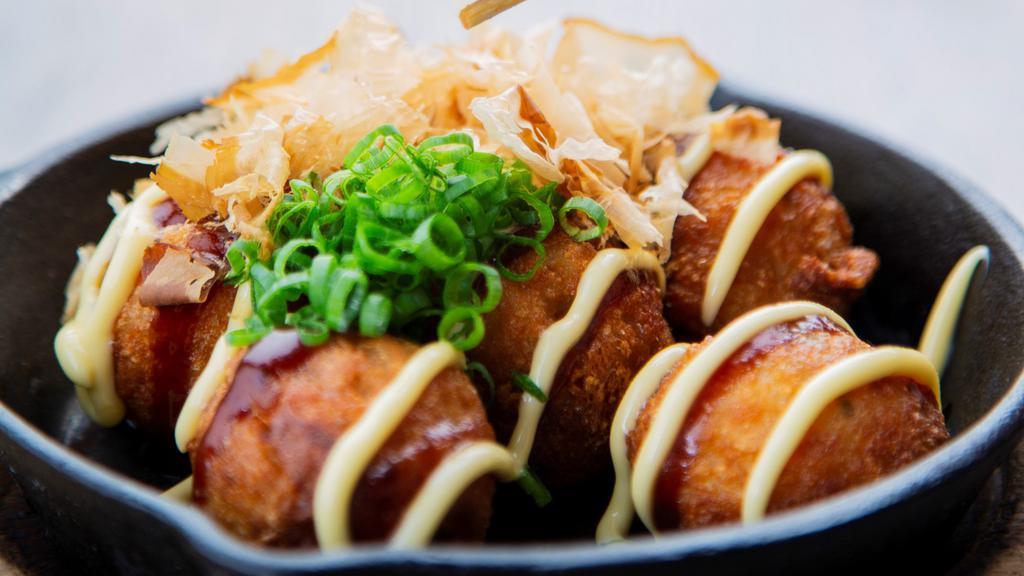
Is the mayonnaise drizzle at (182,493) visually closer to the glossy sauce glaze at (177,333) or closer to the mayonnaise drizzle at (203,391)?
the mayonnaise drizzle at (203,391)

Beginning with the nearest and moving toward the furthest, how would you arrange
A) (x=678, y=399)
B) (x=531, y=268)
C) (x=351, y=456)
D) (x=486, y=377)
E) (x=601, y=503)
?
1. (x=351, y=456)
2. (x=678, y=399)
3. (x=486, y=377)
4. (x=531, y=268)
5. (x=601, y=503)

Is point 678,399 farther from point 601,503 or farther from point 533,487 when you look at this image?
point 601,503

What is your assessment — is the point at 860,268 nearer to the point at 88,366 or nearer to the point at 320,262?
the point at 320,262

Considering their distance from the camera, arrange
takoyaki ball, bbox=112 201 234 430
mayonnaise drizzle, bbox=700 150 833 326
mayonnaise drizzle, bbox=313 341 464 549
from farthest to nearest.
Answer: mayonnaise drizzle, bbox=700 150 833 326, takoyaki ball, bbox=112 201 234 430, mayonnaise drizzle, bbox=313 341 464 549

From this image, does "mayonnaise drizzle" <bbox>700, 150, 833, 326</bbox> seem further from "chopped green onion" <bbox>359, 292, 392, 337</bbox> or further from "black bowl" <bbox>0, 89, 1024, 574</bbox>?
"chopped green onion" <bbox>359, 292, 392, 337</bbox>

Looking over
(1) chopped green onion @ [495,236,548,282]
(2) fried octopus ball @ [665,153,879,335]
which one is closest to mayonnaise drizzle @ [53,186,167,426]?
(1) chopped green onion @ [495,236,548,282]

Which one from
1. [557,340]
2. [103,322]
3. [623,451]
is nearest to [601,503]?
[623,451]
